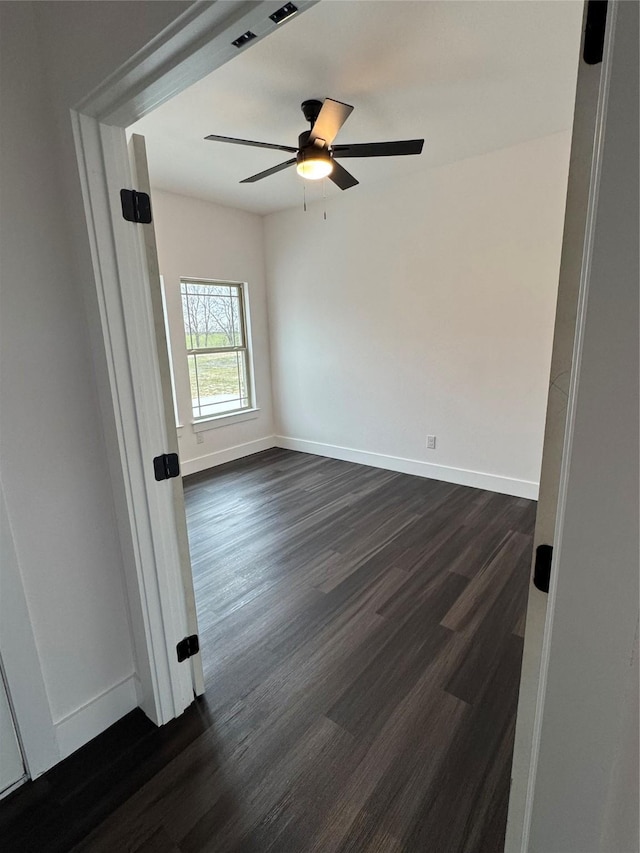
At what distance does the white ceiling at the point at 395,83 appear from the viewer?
180 cm

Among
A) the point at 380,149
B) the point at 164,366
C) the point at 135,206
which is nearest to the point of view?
the point at 135,206

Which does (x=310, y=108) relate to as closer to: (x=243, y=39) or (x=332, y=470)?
(x=243, y=39)

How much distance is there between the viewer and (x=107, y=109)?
3.73 ft

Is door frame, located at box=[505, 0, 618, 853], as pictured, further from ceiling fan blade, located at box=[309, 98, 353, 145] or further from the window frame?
the window frame

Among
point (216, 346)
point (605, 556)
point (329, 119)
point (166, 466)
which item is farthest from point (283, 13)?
point (216, 346)

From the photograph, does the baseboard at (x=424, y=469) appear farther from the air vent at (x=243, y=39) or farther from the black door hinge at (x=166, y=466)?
the air vent at (x=243, y=39)

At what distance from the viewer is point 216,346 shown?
15.4ft

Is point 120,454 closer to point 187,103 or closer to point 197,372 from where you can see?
point 187,103

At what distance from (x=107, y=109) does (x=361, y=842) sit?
7.32 ft

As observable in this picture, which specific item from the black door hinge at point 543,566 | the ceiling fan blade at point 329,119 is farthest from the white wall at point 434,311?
the black door hinge at point 543,566

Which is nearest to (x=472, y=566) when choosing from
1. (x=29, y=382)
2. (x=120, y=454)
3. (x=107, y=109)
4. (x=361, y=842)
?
(x=361, y=842)

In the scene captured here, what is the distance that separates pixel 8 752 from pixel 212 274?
13.5ft

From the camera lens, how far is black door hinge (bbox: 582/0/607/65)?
0.53m

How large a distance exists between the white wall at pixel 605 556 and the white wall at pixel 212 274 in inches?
163
